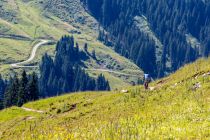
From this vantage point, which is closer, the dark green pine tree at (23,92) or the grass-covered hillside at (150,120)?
the grass-covered hillside at (150,120)

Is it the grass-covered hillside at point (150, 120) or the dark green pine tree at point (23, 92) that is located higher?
the grass-covered hillside at point (150, 120)

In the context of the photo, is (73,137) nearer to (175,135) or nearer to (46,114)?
(175,135)

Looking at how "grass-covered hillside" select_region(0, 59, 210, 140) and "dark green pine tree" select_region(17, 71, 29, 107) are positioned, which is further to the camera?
"dark green pine tree" select_region(17, 71, 29, 107)

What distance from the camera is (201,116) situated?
21.9 metres

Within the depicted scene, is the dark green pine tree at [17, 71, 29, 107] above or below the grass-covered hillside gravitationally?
below

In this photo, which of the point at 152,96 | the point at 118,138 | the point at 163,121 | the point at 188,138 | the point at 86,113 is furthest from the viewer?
the point at 86,113

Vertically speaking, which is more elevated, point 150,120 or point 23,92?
point 150,120

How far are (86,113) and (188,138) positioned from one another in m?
25.8

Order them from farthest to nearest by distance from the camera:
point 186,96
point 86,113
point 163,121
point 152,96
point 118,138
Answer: point 86,113 → point 152,96 → point 186,96 → point 163,121 → point 118,138

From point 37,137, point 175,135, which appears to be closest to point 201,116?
point 175,135

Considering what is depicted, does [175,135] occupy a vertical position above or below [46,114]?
above

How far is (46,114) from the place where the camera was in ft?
169

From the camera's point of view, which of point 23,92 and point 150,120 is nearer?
point 150,120

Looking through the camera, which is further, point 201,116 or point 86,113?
point 86,113
